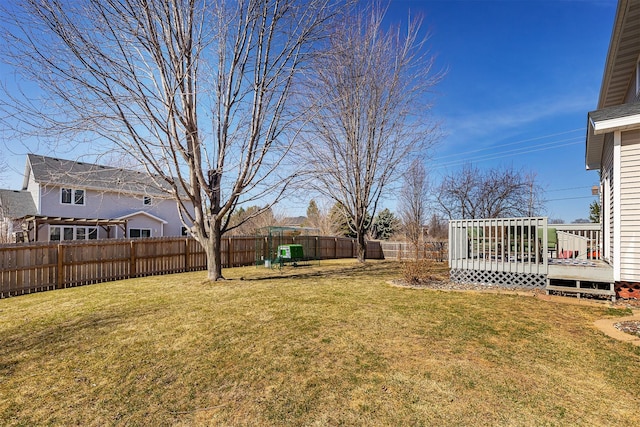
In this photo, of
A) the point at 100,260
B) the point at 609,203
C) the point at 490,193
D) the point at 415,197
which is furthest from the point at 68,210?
the point at 490,193

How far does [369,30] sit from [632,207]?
1134cm

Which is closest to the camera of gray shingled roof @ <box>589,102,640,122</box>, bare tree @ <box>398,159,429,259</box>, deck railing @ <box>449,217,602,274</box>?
gray shingled roof @ <box>589,102,640,122</box>

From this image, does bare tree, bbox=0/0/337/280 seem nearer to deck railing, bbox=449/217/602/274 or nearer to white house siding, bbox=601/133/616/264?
deck railing, bbox=449/217/602/274

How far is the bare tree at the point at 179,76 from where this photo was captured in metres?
6.52

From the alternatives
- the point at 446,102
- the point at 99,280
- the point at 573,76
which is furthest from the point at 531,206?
the point at 99,280

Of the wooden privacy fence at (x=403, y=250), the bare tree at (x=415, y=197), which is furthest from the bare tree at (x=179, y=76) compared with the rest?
the bare tree at (x=415, y=197)

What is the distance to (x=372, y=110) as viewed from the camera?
14.0 meters

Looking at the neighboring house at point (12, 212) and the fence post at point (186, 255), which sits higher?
the neighboring house at point (12, 212)

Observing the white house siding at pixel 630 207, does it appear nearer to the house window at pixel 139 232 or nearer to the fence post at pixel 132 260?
the fence post at pixel 132 260

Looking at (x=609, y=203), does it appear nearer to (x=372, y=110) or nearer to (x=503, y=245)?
(x=503, y=245)

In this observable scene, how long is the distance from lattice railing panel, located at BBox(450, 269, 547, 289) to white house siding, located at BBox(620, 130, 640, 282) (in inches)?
65.6

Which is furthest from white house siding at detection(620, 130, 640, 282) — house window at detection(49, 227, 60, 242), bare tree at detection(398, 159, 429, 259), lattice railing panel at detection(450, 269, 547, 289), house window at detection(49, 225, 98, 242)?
house window at detection(49, 227, 60, 242)

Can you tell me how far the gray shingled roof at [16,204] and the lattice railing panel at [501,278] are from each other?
2184 cm

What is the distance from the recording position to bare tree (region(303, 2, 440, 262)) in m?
13.3
